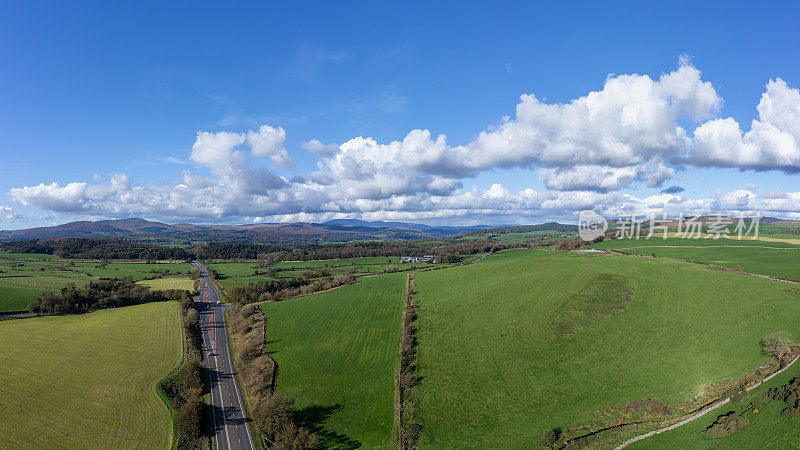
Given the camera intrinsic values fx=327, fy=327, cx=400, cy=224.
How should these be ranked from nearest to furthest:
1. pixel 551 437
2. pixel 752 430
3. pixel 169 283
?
pixel 752 430 < pixel 551 437 < pixel 169 283

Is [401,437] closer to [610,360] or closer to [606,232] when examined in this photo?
[610,360]

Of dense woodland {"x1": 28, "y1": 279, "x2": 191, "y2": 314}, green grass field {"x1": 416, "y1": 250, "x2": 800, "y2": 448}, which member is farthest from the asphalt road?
green grass field {"x1": 416, "y1": 250, "x2": 800, "y2": 448}

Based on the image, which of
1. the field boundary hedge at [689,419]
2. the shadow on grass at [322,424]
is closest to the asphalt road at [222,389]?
the shadow on grass at [322,424]

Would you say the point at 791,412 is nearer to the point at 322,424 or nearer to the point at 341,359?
the point at 322,424

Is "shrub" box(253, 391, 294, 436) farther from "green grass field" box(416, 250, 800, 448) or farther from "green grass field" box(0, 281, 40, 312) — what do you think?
"green grass field" box(0, 281, 40, 312)

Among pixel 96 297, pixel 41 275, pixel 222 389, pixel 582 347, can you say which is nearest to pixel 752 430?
pixel 582 347

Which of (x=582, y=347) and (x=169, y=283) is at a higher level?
(x=582, y=347)

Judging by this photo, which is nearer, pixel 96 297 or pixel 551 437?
pixel 551 437
